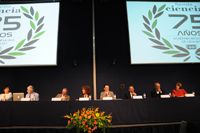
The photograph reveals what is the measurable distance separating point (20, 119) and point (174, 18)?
17.2ft

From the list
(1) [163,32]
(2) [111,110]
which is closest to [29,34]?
(2) [111,110]

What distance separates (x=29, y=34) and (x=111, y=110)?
3.76m

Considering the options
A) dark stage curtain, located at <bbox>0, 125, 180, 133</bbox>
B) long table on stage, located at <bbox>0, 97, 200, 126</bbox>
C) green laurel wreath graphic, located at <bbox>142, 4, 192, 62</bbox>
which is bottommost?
dark stage curtain, located at <bbox>0, 125, 180, 133</bbox>

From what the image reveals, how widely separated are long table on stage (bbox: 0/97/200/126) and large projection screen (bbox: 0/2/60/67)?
7.29 feet

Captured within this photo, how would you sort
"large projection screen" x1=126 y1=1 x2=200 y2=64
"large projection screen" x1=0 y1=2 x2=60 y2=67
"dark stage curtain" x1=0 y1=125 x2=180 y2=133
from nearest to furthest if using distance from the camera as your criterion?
"dark stage curtain" x1=0 y1=125 x2=180 y2=133 → "large projection screen" x1=0 y1=2 x2=60 y2=67 → "large projection screen" x1=126 y1=1 x2=200 y2=64

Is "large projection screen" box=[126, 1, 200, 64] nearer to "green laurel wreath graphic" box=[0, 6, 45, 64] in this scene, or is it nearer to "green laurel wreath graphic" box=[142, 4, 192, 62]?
"green laurel wreath graphic" box=[142, 4, 192, 62]

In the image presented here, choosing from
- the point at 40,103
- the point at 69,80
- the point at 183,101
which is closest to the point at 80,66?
the point at 69,80

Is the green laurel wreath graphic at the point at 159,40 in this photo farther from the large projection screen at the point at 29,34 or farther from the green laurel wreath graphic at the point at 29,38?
the green laurel wreath graphic at the point at 29,38

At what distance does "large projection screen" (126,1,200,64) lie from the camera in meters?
5.12

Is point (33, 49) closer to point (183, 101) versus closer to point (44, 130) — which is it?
point (44, 130)

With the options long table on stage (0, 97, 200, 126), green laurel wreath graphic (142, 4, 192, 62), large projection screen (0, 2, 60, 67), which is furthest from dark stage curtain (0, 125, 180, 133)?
green laurel wreath graphic (142, 4, 192, 62)

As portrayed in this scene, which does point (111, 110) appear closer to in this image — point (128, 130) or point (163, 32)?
point (128, 130)

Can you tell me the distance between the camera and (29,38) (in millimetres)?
5109

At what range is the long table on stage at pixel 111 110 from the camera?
9.57 ft
